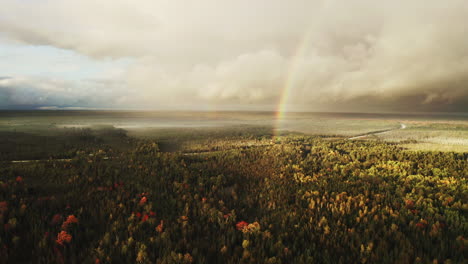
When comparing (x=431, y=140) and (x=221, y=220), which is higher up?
(x=221, y=220)

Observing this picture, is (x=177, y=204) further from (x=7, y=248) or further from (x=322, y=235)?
(x=322, y=235)

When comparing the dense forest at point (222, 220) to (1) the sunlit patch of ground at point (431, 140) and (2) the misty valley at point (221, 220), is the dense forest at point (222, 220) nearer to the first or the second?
(2) the misty valley at point (221, 220)

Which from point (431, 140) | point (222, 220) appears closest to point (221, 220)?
point (222, 220)

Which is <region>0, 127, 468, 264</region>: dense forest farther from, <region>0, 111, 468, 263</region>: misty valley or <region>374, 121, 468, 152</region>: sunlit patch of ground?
<region>374, 121, 468, 152</region>: sunlit patch of ground

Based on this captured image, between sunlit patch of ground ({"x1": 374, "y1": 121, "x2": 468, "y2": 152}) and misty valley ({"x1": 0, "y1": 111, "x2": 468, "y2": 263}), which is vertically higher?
misty valley ({"x1": 0, "y1": 111, "x2": 468, "y2": 263})

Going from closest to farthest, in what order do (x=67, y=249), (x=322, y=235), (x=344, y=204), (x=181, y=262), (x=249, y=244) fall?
(x=181, y=262)
(x=67, y=249)
(x=249, y=244)
(x=322, y=235)
(x=344, y=204)

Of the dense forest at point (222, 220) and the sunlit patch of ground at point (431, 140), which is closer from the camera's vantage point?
the dense forest at point (222, 220)

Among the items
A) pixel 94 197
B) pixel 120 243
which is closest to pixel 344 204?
pixel 120 243

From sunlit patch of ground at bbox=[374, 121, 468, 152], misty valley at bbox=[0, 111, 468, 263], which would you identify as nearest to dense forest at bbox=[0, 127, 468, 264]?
misty valley at bbox=[0, 111, 468, 263]

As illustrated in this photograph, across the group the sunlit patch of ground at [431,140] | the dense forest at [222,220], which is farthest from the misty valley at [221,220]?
the sunlit patch of ground at [431,140]

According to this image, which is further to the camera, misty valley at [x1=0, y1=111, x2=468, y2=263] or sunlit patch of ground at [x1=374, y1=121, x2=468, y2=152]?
sunlit patch of ground at [x1=374, y1=121, x2=468, y2=152]

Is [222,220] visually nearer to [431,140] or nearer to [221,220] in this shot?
[221,220]
